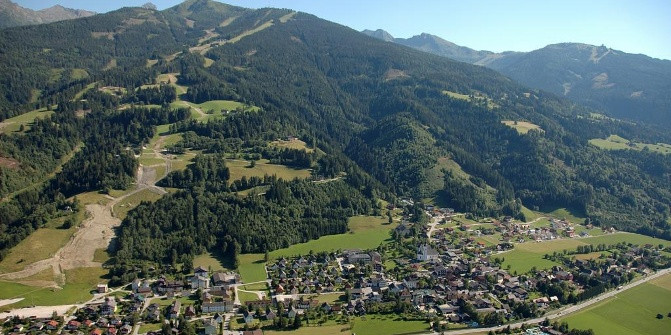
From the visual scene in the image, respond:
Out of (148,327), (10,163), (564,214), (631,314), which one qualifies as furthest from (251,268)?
(564,214)

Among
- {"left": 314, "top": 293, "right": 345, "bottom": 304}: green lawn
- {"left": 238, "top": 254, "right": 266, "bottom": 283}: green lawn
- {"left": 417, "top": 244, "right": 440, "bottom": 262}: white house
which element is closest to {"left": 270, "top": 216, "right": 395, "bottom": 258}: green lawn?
{"left": 238, "top": 254, "right": 266, "bottom": 283}: green lawn

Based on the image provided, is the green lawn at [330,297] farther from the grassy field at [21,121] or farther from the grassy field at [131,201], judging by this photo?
the grassy field at [21,121]

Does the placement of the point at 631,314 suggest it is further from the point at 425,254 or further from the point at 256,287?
the point at 256,287

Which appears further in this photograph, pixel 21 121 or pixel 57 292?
pixel 21 121

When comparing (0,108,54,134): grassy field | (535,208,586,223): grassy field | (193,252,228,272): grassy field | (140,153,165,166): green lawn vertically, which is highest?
(0,108,54,134): grassy field

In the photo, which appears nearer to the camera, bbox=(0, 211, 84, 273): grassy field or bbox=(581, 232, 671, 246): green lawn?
bbox=(0, 211, 84, 273): grassy field

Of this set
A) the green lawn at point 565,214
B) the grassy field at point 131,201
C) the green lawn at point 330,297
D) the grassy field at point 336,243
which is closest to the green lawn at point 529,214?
the green lawn at point 565,214

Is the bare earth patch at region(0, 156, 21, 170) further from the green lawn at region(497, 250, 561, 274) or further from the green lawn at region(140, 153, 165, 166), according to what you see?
the green lawn at region(497, 250, 561, 274)
